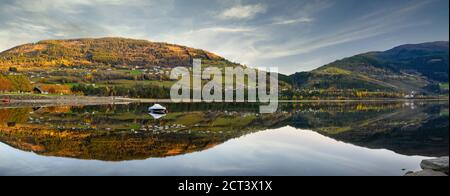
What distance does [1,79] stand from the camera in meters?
136

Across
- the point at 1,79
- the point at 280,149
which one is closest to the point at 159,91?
the point at 1,79

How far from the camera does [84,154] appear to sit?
18984 mm

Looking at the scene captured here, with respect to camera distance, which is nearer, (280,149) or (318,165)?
(318,165)

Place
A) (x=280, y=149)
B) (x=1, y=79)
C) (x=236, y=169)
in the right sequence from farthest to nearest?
(x=1, y=79), (x=280, y=149), (x=236, y=169)

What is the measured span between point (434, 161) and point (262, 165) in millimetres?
7263

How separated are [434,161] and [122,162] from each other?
13834 millimetres
